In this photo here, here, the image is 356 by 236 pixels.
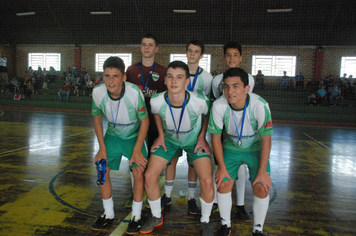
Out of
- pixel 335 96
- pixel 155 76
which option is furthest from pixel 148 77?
pixel 335 96

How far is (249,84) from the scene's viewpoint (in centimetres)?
346

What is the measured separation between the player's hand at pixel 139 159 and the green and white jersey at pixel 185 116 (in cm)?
39

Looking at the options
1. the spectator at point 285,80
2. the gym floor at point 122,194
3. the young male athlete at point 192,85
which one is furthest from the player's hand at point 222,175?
the spectator at point 285,80

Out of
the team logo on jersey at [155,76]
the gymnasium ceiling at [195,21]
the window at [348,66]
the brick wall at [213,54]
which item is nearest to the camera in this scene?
the team logo on jersey at [155,76]

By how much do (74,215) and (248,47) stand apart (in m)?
18.6

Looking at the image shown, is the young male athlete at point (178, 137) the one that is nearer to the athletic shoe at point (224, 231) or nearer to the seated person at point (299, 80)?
the athletic shoe at point (224, 231)

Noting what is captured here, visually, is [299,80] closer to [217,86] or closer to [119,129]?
[217,86]

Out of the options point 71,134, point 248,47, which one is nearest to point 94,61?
point 248,47

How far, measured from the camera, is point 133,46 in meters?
21.3

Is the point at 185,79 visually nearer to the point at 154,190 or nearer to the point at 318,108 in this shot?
the point at 154,190

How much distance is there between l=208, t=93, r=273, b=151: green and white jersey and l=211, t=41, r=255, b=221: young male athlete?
0.65 meters

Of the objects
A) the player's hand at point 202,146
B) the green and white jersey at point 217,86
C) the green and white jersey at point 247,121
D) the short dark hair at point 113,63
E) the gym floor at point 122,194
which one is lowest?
the gym floor at point 122,194

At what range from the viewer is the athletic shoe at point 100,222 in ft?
9.31

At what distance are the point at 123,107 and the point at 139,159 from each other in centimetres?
63
